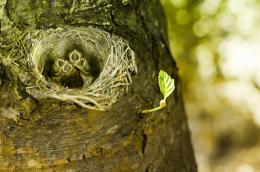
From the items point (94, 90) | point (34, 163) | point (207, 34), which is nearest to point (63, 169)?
point (34, 163)

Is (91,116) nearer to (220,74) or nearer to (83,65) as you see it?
(83,65)

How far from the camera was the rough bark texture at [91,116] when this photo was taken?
1.29 meters

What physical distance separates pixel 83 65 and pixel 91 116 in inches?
4.9

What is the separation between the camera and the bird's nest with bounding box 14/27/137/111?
1270mm

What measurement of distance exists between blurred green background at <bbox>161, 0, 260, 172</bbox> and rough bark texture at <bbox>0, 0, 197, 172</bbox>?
85.8 inches

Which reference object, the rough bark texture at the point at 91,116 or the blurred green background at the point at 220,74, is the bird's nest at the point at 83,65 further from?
the blurred green background at the point at 220,74

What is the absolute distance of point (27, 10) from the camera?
1441mm

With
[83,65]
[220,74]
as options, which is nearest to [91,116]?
[83,65]

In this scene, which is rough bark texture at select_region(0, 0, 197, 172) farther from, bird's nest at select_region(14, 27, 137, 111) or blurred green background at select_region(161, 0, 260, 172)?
blurred green background at select_region(161, 0, 260, 172)

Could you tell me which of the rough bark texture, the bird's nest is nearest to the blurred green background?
the rough bark texture

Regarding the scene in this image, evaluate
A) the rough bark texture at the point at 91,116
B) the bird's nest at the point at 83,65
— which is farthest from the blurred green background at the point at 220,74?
the bird's nest at the point at 83,65

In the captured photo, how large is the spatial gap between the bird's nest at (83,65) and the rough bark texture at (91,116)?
24mm

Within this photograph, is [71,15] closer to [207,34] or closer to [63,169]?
[63,169]

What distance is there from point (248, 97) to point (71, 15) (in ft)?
10.6
